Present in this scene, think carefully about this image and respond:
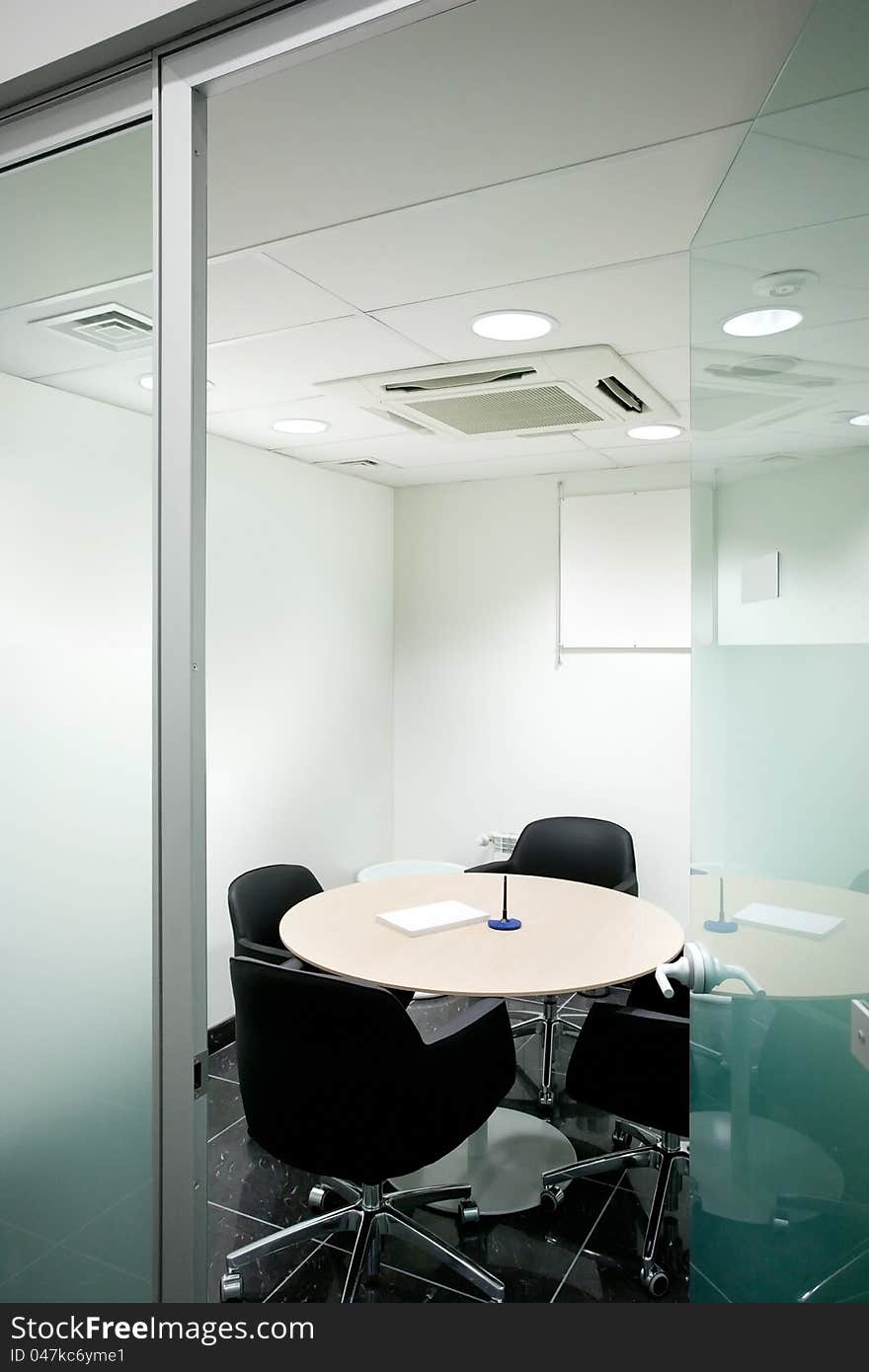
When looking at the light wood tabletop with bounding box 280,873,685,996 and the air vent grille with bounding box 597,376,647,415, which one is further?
the air vent grille with bounding box 597,376,647,415

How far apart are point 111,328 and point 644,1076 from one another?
2143 millimetres

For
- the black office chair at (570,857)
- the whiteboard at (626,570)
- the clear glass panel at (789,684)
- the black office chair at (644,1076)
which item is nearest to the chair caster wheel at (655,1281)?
the black office chair at (644,1076)

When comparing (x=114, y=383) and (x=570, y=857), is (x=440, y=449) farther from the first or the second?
(x=114, y=383)

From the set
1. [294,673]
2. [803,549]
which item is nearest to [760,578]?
[803,549]

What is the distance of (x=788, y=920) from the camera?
1.06 metres

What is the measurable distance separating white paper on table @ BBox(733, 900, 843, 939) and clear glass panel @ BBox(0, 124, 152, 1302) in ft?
2.79

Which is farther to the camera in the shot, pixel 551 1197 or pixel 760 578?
pixel 551 1197

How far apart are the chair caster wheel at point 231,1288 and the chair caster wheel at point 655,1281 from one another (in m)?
1.05

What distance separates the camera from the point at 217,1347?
1183 millimetres

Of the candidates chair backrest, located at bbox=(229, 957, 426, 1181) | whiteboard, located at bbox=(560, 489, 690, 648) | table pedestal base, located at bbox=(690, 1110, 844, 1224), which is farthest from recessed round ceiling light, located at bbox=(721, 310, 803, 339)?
whiteboard, located at bbox=(560, 489, 690, 648)

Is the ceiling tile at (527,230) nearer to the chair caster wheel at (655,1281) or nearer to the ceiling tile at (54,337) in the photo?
the ceiling tile at (54,337)

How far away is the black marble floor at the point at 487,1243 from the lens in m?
2.36

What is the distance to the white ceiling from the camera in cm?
116

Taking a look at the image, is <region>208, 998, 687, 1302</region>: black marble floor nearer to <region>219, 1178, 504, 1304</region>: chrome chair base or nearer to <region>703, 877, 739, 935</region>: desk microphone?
<region>219, 1178, 504, 1304</region>: chrome chair base
